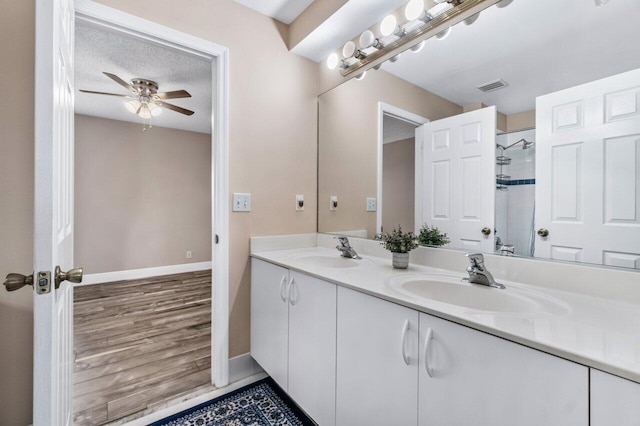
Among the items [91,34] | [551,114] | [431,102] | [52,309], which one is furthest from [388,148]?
[91,34]

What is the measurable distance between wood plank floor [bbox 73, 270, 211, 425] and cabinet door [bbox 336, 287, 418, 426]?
1.11m

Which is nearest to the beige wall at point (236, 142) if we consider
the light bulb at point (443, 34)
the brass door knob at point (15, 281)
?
the brass door knob at point (15, 281)

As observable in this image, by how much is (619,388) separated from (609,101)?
0.91m

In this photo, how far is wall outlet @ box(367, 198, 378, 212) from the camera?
182cm

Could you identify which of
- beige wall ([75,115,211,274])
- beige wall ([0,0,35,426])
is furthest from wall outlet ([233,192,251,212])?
beige wall ([75,115,211,274])

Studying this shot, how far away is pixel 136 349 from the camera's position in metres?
2.14

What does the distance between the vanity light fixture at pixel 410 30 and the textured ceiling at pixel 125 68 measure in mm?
969

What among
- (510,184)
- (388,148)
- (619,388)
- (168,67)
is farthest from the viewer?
(168,67)

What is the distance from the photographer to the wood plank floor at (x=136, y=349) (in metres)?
1.60

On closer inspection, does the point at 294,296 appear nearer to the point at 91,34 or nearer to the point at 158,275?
the point at 91,34

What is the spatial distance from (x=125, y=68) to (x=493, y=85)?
114 inches

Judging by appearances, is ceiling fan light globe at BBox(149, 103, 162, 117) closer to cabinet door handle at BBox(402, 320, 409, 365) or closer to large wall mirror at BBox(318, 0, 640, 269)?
large wall mirror at BBox(318, 0, 640, 269)

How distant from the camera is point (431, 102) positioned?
1484 millimetres

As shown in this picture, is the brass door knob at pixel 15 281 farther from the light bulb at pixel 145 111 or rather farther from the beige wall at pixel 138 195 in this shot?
the beige wall at pixel 138 195
